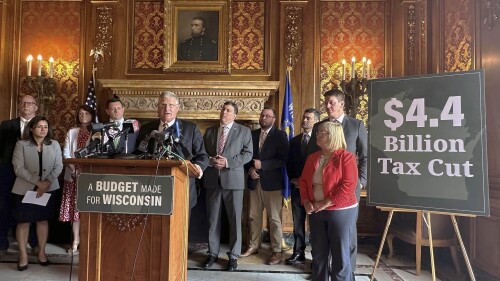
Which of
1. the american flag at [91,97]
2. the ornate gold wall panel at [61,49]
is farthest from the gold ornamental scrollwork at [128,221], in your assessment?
the ornate gold wall panel at [61,49]

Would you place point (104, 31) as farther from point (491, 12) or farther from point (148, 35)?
point (491, 12)

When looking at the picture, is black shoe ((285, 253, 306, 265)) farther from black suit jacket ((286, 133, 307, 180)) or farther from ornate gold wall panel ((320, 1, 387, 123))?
ornate gold wall panel ((320, 1, 387, 123))

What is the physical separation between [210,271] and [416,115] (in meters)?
2.18

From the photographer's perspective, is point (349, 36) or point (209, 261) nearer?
point (209, 261)

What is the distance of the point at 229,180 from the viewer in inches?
141

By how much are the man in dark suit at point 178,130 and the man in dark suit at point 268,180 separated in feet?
3.12

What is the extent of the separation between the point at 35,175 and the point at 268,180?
220 cm

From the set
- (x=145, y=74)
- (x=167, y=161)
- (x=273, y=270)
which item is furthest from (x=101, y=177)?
(x=145, y=74)

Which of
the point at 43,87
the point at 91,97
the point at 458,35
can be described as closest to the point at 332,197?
the point at 458,35

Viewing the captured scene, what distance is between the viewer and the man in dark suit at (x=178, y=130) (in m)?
2.65

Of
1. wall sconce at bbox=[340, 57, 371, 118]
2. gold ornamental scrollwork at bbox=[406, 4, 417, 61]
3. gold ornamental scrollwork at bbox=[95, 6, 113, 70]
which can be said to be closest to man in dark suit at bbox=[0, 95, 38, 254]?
gold ornamental scrollwork at bbox=[95, 6, 113, 70]

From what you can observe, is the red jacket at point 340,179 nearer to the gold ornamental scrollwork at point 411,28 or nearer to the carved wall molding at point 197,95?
the carved wall molding at point 197,95

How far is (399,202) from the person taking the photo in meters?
2.70

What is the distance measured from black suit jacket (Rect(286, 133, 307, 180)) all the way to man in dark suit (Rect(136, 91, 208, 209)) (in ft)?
4.09
